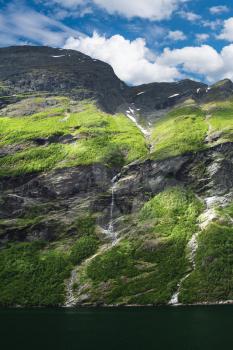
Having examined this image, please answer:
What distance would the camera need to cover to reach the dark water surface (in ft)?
290

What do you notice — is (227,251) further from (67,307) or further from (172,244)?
(67,307)

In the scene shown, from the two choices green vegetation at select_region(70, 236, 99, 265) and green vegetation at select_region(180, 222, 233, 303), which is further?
green vegetation at select_region(70, 236, 99, 265)

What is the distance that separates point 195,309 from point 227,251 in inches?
1755

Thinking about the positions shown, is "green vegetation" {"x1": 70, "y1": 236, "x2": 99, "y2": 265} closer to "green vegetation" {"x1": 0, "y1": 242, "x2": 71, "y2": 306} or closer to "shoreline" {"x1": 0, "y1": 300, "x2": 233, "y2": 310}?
"green vegetation" {"x1": 0, "y1": 242, "x2": 71, "y2": 306}

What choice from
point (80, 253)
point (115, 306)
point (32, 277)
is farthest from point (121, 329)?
point (80, 253)

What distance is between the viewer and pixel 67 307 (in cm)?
16350

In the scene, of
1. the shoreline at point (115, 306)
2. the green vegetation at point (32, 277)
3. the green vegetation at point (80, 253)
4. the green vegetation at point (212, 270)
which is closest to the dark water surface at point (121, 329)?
the shoreline at point (115, 306)

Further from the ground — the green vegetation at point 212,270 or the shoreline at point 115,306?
the green vegetation at point 212,270

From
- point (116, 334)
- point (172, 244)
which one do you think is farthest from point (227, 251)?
point (116, 334)

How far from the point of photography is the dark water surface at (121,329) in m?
88.4

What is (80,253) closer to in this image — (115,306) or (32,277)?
(32,277)

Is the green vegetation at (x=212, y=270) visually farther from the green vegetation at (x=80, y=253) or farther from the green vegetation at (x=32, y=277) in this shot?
the green vegetation at (x=32, y=277)

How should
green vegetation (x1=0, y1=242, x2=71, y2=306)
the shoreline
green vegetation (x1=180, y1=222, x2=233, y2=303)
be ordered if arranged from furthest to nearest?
green vegetation (x1=0, y1=242, x2=71, y2=306)
green vegetation (x1=180, y1=222, x2=233, y2=303)
the shoreline

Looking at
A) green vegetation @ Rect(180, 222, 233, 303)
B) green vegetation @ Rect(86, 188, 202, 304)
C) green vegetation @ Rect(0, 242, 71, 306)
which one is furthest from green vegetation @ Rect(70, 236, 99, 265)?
green vegetation @ Rect(180, 222, 233, 303)
